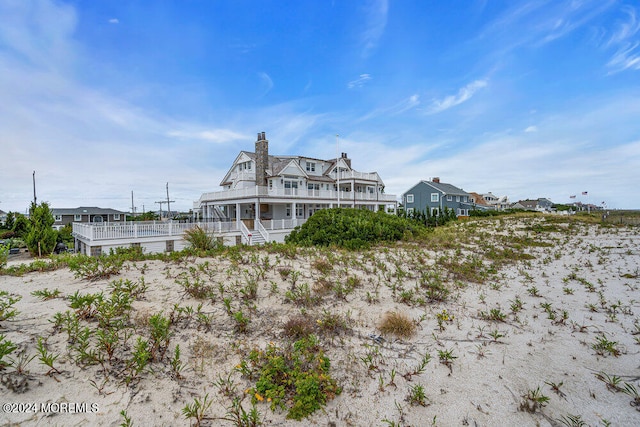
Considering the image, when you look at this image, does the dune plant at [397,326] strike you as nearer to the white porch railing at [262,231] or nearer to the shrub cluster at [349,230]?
the shrub cluster at [349,230]

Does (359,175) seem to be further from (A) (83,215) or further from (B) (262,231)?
(A) (83,215)

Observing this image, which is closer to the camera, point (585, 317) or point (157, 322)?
point (157, 322)

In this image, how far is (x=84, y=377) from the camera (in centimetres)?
332

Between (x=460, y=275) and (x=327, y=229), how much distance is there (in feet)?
24.4

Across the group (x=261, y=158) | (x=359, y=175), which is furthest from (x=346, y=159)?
(x=261, y=158)

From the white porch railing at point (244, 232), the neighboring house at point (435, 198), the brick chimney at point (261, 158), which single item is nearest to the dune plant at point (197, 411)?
the white porch railing at point (244, 232)

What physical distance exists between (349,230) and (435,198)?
4083cm

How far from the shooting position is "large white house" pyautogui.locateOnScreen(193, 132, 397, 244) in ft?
87.7

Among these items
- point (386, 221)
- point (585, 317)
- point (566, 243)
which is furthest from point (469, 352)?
point (566, 243)

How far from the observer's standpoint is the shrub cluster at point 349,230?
44.6 ft

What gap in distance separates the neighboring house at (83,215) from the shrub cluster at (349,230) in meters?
50.5

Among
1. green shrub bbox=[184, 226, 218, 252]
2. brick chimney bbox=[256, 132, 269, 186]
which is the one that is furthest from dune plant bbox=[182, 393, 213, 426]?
brick chimney bbox=[256, 132, 269, 186]

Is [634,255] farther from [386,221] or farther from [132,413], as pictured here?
[132,413]

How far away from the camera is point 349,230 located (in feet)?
45.9
